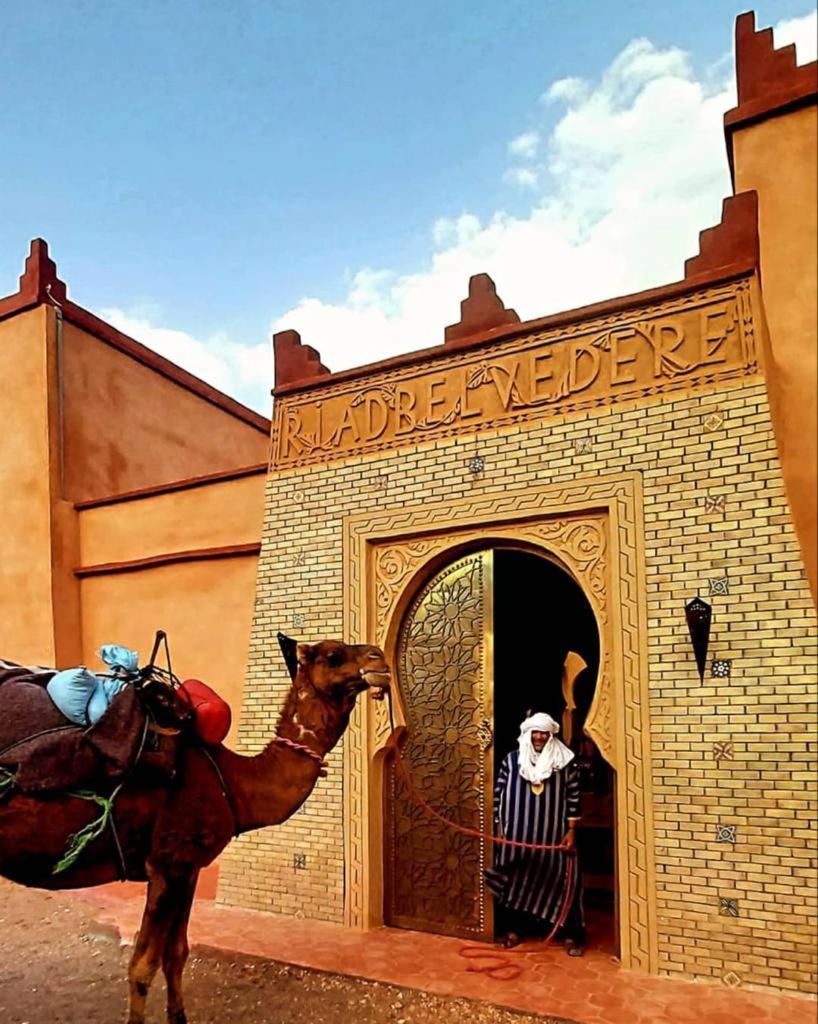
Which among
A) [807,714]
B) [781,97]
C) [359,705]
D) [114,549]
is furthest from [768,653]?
[114,549]

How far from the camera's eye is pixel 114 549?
10.3 meters

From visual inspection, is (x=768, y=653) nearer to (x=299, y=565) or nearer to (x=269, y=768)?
(x=269, y=768)

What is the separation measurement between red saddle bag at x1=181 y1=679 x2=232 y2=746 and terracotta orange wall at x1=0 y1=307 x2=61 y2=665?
18.9 feet

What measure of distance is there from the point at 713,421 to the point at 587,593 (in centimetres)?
148

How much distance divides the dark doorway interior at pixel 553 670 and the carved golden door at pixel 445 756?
0.63 metres

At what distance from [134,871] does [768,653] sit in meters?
4.02

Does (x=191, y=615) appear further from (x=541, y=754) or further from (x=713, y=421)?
(x=713, y=421)

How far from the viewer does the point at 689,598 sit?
5801mm

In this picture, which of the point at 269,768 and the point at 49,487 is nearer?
the point at 269,768

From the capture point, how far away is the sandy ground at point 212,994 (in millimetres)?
5262

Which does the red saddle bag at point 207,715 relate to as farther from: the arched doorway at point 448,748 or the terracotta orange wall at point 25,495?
the terracotta orange wall at point 25,495

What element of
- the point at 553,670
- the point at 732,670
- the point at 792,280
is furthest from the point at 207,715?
the point at 792,280

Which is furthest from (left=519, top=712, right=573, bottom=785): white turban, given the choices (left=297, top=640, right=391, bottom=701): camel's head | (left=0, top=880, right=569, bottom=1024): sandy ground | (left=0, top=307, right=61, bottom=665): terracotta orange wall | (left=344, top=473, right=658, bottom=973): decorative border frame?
(left=0, top=307, right=61, bottom=665): terracotta orange wall

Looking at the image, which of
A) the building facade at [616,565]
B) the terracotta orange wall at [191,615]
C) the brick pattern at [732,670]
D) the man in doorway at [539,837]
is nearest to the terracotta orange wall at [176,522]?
the terracotta orange wall at [191,615]
